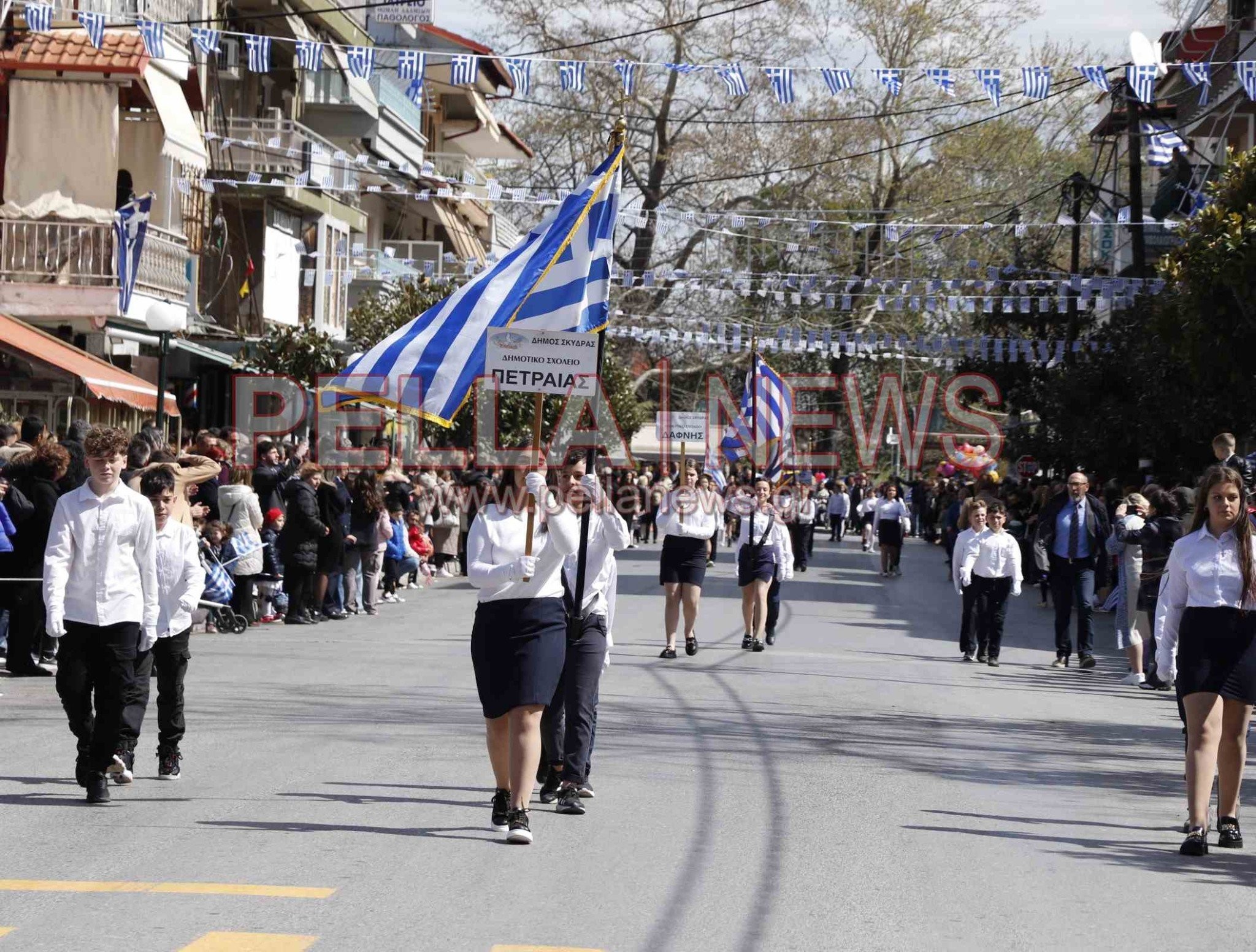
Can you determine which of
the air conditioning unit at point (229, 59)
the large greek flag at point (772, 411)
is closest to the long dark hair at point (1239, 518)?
the large greek flag at point (772, 411)

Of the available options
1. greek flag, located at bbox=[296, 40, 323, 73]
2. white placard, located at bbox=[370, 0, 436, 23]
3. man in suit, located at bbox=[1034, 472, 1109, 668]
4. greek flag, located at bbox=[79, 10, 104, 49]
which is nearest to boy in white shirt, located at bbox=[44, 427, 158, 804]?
man in suit, located at bbox=[1034, 472, 1109, 668]

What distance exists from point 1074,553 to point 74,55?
55.6ft

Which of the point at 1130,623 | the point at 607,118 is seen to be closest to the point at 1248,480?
the point at 1130,623

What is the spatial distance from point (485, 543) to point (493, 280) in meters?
5.76

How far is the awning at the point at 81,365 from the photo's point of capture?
21219mm

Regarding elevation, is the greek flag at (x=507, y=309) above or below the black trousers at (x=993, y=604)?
above

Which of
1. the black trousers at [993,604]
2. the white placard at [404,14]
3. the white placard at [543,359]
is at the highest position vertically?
the white placard at [404,14]

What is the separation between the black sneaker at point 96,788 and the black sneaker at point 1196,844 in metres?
5.04

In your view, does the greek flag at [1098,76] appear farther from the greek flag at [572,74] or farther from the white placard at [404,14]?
the white placard at [404,14]

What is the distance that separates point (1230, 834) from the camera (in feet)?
27.5

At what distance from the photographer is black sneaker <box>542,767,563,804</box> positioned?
901cm

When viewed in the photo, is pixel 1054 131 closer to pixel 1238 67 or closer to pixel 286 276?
pixel 286 276

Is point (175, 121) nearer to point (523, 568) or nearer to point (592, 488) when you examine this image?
point (592, 488)

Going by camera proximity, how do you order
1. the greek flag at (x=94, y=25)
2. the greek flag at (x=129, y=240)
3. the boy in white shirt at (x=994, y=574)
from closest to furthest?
the boy in white shirt at (x=994, y=574), the greek flag at (x=94, y=25), the greek flag at (x=129, y=240)
